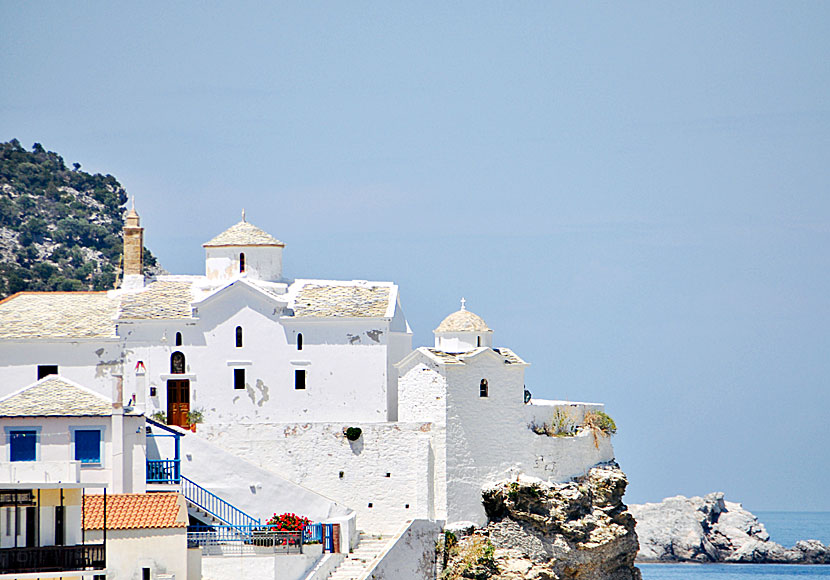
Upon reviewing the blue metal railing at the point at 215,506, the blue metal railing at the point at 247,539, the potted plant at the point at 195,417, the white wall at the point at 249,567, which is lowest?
the white wall at the point at 249,567

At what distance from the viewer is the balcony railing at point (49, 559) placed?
4150cm

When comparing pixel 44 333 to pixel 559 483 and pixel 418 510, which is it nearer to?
pixel 418 510

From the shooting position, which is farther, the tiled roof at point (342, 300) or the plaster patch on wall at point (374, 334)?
the tiled roof at point (342, 300)

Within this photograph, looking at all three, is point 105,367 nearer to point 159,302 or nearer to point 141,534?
point 159,302

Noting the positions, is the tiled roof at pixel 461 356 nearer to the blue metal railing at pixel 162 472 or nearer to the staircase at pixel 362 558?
the staircase at pixel 362 558

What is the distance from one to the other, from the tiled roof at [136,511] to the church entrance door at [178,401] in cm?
1167

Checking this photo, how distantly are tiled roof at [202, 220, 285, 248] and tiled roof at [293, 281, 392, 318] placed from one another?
2397 mm

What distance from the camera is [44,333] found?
60375mm

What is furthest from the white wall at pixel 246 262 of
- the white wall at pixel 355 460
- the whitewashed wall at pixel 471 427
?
the whitewashed wall at pixel 471 427

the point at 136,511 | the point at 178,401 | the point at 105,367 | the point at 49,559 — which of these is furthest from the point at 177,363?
the point at 49,559

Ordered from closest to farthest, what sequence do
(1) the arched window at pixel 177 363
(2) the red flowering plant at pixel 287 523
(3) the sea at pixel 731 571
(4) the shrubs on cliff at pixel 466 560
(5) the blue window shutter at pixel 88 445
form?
(5) the blue window shutter at pixel 88 445
(2) the red flowering plant at pixel 287 523
(4) the shrubs on cliff at pixel 466 560
(1) the arched window at pixel 177 363
(3) the sea at pixel 731 571

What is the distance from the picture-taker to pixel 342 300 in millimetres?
61125

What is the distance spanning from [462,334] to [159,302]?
1291cm

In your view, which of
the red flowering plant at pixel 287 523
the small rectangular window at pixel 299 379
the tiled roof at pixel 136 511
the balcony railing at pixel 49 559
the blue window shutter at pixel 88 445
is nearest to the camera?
the balcony railing at pixel 49 559
